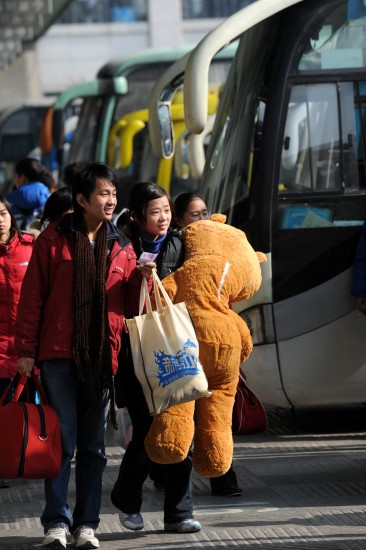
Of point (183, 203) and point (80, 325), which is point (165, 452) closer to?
point (80, 325)

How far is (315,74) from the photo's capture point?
947 centimetres

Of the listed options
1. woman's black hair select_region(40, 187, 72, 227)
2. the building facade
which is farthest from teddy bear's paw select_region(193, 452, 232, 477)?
the building facade

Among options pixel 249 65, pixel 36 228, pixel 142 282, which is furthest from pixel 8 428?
pixel 249 65

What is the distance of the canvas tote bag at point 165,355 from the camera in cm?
662

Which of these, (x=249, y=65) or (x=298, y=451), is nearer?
(x=298, y=451)

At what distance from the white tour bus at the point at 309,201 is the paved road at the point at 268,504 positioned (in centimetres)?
47

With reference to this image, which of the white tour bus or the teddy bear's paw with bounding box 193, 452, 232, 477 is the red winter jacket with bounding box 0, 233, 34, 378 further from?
the white tour bus

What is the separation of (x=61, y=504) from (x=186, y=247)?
134cm

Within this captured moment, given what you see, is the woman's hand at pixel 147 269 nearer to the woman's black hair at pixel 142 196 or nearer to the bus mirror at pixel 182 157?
the woman's black hair at pixel 142 196

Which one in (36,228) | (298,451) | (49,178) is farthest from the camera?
(49,178)

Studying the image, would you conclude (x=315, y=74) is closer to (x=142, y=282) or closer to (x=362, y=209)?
(x=362, y=209)

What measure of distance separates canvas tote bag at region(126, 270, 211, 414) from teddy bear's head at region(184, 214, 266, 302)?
1.18 feet

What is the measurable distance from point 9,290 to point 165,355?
1.79m

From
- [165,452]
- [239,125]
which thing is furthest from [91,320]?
[239,125]
